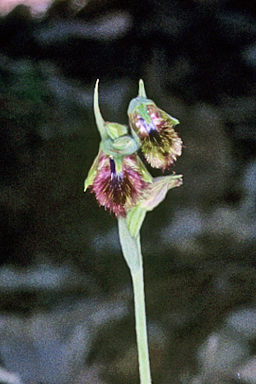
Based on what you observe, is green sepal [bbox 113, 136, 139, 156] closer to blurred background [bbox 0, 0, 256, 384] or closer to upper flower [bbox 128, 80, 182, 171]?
upper flower [bbox 128, 80, 182, 171]

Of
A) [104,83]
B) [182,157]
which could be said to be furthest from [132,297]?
[104,83]

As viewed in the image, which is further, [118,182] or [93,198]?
[93,198]

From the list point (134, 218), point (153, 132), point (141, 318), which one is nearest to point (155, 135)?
point (153, 132)

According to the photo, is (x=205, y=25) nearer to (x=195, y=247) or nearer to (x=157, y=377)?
(x=195, y=247)

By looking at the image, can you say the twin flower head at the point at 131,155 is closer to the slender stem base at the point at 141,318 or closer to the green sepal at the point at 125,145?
the green sepal at the point at 125,145

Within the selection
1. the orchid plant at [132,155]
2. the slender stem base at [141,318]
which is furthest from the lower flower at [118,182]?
the slender stem base at [141,318]

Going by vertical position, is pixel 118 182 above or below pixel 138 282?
above

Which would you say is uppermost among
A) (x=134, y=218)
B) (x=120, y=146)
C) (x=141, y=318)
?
(x=120, y=146)

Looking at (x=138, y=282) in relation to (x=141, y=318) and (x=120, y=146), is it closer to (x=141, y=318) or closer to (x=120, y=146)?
(x=141, y=318)
